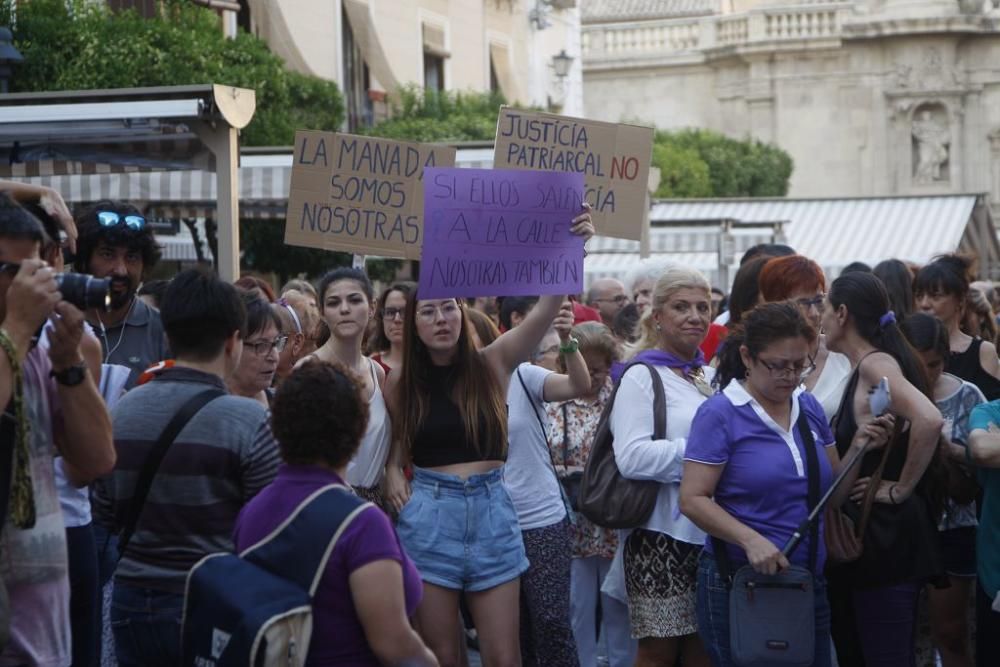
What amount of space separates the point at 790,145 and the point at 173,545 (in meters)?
35.6

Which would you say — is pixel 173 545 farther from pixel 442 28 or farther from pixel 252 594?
pixel 442 28

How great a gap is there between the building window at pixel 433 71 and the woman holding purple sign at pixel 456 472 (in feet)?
69.9

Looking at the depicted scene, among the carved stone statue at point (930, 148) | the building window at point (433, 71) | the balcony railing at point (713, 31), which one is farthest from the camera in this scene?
the balcony railing at point (713, 31)

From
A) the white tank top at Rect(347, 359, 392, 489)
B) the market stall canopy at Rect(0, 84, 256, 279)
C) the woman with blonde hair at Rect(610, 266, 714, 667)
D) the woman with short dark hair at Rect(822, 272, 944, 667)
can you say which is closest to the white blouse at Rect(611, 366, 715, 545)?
the woman with blonde hair at Rect(610, 266, 714, 667)

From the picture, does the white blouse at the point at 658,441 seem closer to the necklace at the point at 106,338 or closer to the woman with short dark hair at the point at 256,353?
the woman with short dark hair at the point at 256,353

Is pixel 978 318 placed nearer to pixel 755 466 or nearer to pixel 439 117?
pixel 755 466

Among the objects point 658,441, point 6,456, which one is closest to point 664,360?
point 658,441

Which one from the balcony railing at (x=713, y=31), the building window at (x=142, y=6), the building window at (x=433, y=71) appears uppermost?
the balcony railing at (x=713, y=31)

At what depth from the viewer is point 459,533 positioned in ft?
18.5

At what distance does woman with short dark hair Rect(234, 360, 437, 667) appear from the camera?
379 cm

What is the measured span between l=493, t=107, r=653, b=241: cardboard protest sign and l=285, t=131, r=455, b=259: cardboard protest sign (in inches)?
12.3

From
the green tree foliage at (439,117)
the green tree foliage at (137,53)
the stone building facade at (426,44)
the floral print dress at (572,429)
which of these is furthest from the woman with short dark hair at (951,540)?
the green tree foliage at (439,117)

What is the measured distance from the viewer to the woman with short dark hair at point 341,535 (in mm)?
3785

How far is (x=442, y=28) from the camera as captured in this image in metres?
27.2
